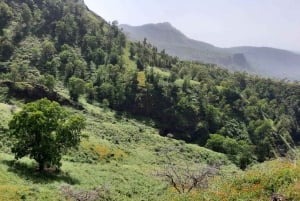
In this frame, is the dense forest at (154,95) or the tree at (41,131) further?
the dense forest at (154,95)

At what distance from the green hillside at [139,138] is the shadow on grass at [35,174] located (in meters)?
0.16

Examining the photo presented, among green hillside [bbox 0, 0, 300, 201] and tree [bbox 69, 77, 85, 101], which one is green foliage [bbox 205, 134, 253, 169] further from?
tree [bbox 69, 77, 85, 101]

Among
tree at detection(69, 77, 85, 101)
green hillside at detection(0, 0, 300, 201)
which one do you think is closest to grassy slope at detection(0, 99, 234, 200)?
green hillside at detection(0, 0, 300, 201)

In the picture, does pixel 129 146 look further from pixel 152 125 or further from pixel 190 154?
pixel 152 125

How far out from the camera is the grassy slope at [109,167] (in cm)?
4645

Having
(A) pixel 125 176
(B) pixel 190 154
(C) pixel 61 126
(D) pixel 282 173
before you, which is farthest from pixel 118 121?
(D) pixel 282 173

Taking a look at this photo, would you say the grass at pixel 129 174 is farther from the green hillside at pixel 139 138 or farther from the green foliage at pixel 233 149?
the green foliage at pixel 233 149

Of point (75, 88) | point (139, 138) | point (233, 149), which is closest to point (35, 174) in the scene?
point (139, 138)

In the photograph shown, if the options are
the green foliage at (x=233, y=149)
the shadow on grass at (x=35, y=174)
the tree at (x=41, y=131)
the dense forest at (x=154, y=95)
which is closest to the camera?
the shadow on grass at (x=35, y=174)

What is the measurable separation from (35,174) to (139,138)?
6101 cm

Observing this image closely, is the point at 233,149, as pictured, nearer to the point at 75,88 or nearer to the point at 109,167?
the point at 75,88

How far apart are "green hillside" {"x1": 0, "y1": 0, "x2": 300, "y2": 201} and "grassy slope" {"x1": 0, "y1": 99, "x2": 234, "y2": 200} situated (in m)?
0.21

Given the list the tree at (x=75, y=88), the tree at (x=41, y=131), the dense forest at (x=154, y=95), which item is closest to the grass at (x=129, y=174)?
A: the tree at (x=41, y=131)

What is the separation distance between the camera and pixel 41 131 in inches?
2093
